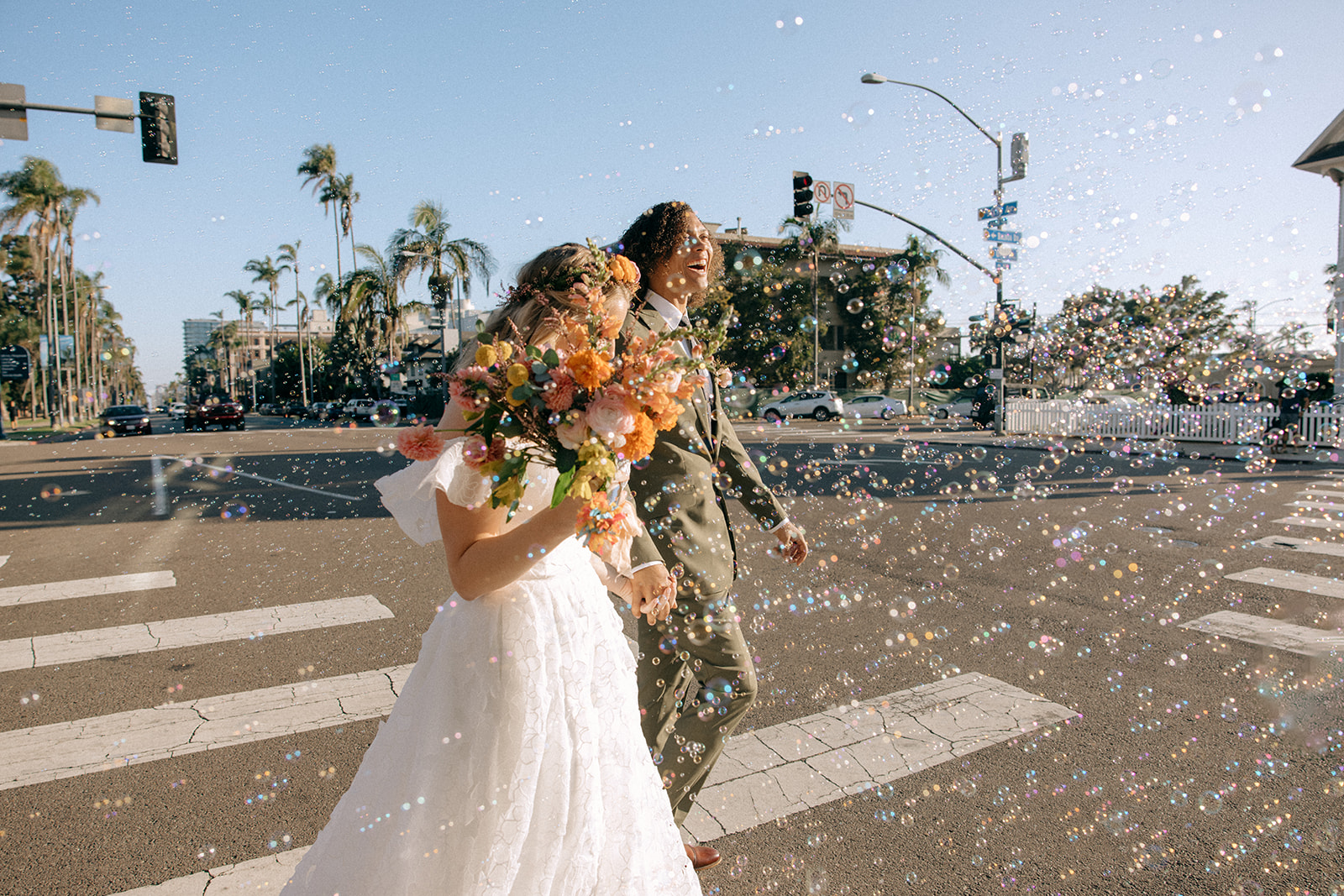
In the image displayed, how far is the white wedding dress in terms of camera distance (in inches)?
63.0

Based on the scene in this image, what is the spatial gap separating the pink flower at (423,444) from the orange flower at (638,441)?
0.42 m

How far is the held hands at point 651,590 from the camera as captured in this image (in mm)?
2006

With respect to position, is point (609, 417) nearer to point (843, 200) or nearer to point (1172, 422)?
point (843, 200)

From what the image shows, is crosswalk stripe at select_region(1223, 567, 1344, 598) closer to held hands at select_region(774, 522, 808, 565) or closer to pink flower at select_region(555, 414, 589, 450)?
held hands at select_region(774, 522, 808, 565)

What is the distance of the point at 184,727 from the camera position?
11.5ft

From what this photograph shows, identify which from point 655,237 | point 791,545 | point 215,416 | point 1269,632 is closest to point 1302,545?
point 1269,632

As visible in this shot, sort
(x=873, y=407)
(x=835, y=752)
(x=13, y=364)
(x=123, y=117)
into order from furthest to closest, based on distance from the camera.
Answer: (x=873, y=407)
(x=13, y=364)
(x=123, y=117)
(x=835, y=752)

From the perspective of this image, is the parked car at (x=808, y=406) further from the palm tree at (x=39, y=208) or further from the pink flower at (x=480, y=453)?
the palm tree at (x=39, y=208)

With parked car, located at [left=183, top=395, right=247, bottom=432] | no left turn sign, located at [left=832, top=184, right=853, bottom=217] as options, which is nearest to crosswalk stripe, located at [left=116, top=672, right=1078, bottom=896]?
no left turn sign, located at [left=832, top=184, right=853, bottom=217]

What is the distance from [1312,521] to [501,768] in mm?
9828

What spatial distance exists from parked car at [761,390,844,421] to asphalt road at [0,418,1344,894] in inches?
966

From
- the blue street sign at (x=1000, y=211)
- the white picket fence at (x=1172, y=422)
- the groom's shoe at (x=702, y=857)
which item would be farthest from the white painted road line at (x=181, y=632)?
the white picket fence at (x=1172, y=422)

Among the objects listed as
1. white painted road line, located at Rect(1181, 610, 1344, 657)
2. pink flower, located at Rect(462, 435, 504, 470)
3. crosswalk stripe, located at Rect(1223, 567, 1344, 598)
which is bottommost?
white painted road line, located at Rect(1181, 610, 1344, 657)

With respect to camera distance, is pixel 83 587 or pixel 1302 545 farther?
pixel 1302 545
